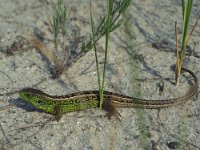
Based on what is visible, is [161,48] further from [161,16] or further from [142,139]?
[142,139]

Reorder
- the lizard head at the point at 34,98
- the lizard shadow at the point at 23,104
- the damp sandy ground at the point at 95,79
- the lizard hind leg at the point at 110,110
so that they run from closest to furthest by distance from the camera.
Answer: the damp sandy ground at the point at 95,79, the lizard head at the point at 34,98, the lizard hind leg at the point at 110,110, the lizard shadow at the point at 23,104

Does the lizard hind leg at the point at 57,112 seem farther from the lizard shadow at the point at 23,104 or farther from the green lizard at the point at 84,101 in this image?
the lizard shadow at the point at 23,104

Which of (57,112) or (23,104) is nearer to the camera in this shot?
(57,112)

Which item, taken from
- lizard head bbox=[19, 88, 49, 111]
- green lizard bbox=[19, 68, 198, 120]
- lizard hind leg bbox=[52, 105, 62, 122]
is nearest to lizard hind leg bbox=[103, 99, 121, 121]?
green lizard bbox=[19, 68, 198, 120]

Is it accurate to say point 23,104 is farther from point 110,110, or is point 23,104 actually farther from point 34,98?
point 110,110

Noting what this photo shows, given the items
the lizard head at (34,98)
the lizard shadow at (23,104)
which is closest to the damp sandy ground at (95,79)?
the lizard shadow at (23,104)

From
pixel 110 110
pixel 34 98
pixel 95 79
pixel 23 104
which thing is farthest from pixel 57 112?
pixel 95 79
